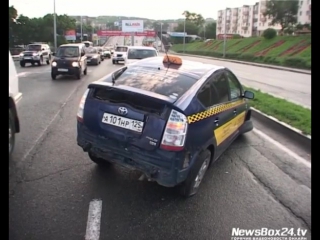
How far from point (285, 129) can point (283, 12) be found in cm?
5068

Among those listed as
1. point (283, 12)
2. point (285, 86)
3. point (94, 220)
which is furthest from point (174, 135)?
point (283, 12)

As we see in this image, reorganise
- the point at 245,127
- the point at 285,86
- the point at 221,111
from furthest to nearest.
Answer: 1. the point at 285,86
2. the point at 245,127
3. the point at 221,111

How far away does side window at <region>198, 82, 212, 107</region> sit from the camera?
12.3 ft

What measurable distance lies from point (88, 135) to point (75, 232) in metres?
1.27

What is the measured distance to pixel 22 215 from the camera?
3.14 m

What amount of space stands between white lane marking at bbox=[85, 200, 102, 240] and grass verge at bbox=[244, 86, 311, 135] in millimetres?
4576

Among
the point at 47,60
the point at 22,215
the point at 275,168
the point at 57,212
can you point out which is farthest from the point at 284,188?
the point at 47,60

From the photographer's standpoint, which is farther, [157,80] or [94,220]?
[157,80]

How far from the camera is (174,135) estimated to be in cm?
328

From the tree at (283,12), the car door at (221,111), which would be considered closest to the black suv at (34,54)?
the car door at (221,111)

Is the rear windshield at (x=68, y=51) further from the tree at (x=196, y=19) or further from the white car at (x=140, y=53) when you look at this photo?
the tree at (x=196, y=19)

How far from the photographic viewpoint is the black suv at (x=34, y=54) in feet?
76.4

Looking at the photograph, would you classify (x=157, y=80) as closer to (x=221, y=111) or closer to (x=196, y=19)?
(x=221, y=111)

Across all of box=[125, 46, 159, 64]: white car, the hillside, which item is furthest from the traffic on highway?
the hillside
